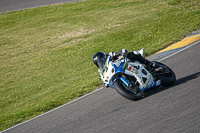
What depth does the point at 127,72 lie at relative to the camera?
22.5ft

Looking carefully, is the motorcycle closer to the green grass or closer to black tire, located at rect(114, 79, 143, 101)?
black tire, located at rect(114, 79, 143, 101)

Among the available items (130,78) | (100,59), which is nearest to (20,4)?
(100,59)

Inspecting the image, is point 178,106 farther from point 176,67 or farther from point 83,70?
point 83,70

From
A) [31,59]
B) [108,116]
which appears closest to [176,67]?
[108,116]

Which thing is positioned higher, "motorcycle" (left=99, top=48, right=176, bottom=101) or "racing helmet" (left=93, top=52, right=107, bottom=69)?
"racing helmet" (left=93, top=52, right=107, bottom=69)

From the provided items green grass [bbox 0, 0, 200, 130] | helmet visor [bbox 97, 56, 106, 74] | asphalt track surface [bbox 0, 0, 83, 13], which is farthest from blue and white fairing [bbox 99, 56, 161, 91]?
asphalt track surface [bbox 0, 0, 83, 13]

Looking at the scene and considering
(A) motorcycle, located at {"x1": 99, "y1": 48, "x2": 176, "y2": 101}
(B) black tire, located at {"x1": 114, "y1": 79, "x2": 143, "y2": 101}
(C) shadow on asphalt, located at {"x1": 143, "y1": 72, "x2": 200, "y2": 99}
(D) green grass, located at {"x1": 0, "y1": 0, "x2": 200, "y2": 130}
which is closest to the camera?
(B) black tire, located at {"x1": 114, "y1": 79, "x2": 143, "y2": 101}

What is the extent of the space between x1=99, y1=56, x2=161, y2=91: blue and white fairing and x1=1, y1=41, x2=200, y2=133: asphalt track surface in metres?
0.39

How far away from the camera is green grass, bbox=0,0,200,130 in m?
10.7

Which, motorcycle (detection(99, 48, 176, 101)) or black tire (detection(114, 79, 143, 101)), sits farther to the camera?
motorcycle (detection(99, 48, 176, 101))

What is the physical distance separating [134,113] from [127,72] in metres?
1.05

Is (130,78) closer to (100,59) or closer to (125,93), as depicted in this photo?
(125,93)

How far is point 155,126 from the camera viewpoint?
5.55 m

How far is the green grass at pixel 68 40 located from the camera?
35.0 ft
